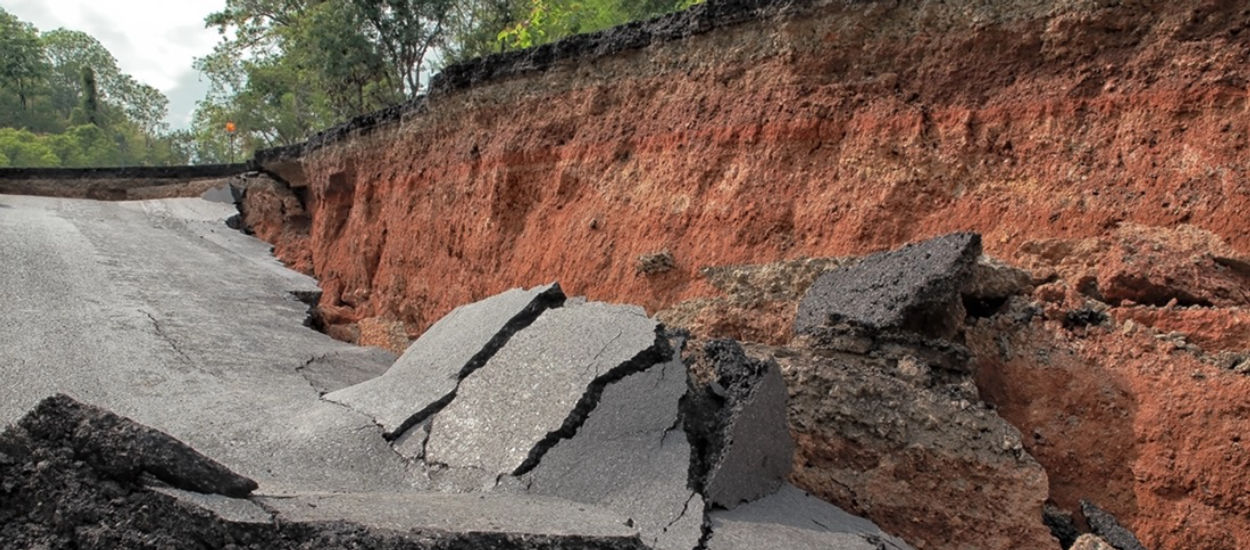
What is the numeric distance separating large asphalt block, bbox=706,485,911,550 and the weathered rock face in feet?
6.27

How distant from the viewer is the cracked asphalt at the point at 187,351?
3.52 meters

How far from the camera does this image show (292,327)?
23.4ft

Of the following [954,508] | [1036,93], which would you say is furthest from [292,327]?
[1036,93]

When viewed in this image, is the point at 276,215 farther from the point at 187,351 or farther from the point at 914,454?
the point at 914,454

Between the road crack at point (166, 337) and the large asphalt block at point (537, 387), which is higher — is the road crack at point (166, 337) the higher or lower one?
the lower one

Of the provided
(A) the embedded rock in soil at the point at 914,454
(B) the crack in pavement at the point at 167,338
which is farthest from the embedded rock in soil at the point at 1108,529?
(B) the crack in pavement at the point at 167,338

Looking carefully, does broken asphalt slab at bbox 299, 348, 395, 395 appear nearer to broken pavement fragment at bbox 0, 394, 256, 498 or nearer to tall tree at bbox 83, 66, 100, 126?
broken pavement fragment at bbox 0, 394, 256, 498

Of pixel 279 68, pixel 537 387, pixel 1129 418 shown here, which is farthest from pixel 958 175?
pixel 279 68

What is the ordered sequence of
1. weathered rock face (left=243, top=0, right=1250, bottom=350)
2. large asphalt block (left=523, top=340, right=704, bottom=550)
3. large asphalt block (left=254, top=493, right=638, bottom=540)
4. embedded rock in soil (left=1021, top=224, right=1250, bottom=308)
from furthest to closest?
weathered rock face (left=243, top=0, right=1250, bottom=350), embedded rock in soil (left=1021, top=224, right=1250, bottom=308), large asphalt block (left=523, top=340, right=704, bottom=550), large asphalt block (left=254, top=493, right=638, bottom=540)

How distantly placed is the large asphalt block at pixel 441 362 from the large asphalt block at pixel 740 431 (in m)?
1.35

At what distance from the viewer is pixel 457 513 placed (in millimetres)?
2562

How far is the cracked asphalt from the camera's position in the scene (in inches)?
139

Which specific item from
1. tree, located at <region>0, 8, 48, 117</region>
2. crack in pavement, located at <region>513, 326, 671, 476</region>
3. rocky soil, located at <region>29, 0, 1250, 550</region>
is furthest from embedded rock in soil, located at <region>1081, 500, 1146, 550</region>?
tree, located at <region>0, 8, 48, 117</region>

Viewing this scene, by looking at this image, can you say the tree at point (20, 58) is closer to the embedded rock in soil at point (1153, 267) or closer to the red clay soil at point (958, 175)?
the red clay soil at point (958, 175)
